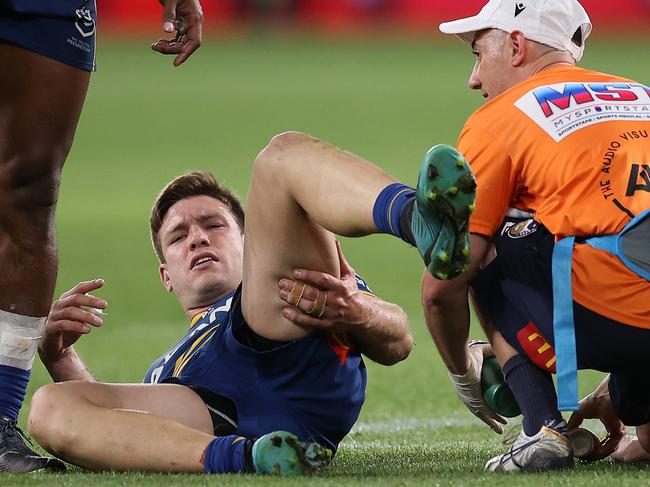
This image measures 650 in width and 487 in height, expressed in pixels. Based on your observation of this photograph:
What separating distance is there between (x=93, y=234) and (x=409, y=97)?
11255 millimetres

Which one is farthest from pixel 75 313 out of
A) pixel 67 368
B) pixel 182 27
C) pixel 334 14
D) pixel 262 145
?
pixel 334 14

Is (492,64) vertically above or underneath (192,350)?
above

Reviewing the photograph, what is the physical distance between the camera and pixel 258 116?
60.5 ft

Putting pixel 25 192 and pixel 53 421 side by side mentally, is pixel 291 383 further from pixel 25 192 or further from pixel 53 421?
pixel 25 192

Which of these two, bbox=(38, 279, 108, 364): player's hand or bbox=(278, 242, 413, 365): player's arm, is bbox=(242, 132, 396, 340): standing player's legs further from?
bbox=(38, 279, 108, 364): player's hand

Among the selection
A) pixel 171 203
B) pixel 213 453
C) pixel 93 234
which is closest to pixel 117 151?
pixel 93 234

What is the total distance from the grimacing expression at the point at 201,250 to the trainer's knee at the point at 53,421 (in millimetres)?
739

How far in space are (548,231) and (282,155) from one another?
2.32 ft

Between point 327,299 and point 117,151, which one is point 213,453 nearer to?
point 327,299

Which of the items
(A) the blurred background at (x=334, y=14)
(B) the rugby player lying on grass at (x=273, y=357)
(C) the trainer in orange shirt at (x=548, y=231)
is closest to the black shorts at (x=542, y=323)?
(C) the trainer in orange shirt at (x=548, y=231)

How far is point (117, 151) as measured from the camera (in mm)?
15852

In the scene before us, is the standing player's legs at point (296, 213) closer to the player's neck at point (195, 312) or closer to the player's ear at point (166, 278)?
the player's neck at point (195, 312)

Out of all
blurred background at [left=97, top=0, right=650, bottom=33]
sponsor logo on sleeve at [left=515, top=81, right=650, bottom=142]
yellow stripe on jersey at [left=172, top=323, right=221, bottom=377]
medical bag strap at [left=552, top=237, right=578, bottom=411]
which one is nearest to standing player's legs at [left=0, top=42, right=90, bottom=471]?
yellow stripe on jersey at [left=172, top=323, right=221, bottom=377]

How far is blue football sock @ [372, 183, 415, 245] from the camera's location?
297 centimetres
